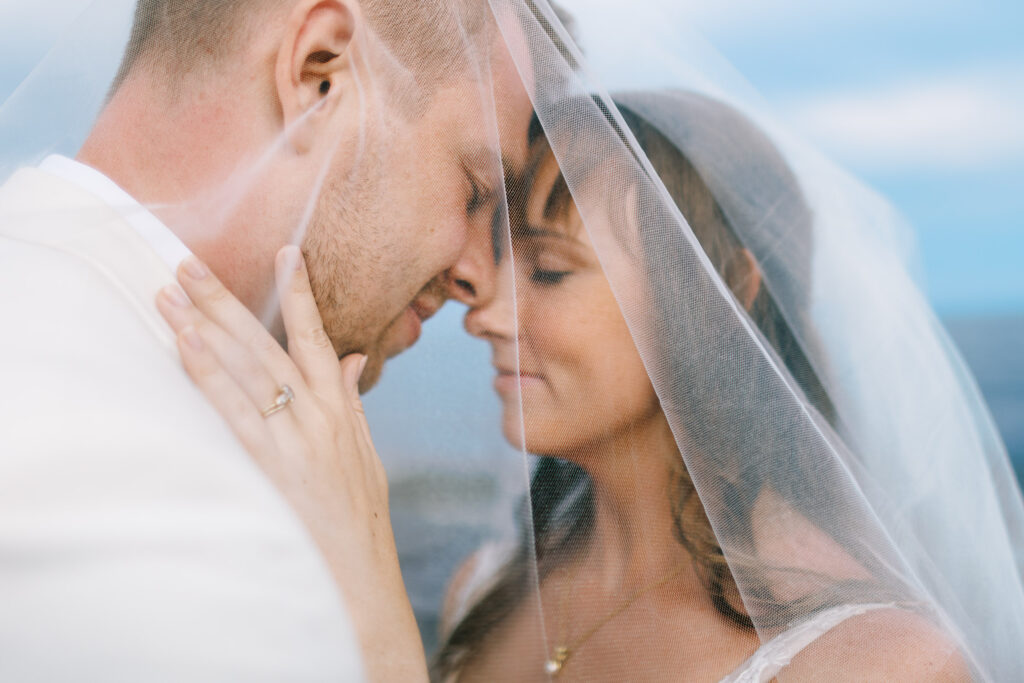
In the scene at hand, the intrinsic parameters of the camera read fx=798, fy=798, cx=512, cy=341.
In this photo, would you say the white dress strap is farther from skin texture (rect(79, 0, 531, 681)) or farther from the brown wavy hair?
skin texture (rect(79, 0, 531, 681))

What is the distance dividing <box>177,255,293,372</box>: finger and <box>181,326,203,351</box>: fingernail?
7 centimetres

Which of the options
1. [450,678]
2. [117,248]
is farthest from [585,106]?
[450,678]

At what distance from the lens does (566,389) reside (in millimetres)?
1086

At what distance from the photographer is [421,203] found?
1.07 meters

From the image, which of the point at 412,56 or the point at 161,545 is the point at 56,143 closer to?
the point at 412,56

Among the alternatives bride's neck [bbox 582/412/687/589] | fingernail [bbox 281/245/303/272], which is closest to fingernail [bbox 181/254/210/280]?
fingernail [bbox 281/245/303/272]

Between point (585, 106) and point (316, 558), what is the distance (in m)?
0.63

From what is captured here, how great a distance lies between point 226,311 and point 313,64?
0.32 m

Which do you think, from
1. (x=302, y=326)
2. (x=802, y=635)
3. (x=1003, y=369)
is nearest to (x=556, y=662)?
(x=802, y=635)

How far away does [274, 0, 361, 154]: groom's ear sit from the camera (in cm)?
97

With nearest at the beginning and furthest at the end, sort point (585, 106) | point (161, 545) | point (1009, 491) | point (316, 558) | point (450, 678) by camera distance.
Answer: point (161, 545), point (316, 558), point (585, 106), point (450, 678), point (1009, 491)

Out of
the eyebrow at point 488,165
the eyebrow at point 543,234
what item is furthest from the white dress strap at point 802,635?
the eyebrow at point 488,165

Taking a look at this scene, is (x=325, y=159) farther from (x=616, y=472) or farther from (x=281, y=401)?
(x=616, y=472)

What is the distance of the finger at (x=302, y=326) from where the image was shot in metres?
1.03
